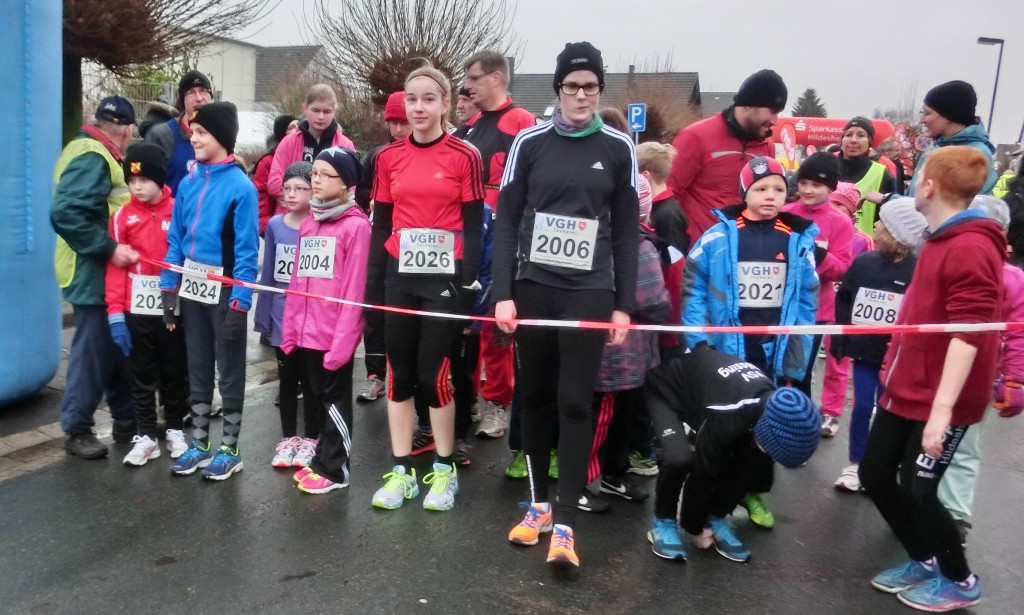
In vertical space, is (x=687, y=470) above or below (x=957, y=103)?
below

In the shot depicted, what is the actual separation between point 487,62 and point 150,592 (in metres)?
3.54

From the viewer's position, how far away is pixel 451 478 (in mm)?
4152

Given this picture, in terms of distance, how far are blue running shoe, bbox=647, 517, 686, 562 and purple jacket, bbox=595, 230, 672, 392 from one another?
2.20ft

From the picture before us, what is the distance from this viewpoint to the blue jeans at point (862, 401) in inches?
183

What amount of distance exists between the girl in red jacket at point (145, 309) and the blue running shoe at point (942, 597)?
12.4ft

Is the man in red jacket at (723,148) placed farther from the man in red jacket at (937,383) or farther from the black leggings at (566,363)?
the black leggings at (566,363)

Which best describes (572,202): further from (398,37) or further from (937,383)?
(398,37)

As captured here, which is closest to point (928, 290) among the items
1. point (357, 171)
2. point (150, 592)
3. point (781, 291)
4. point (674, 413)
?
point (781, 291)

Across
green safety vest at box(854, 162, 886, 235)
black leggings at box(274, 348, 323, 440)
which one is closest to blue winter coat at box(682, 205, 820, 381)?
black leggings at box(274, 348, 323, 440)

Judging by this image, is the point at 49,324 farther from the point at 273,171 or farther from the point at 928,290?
the point at 928,290

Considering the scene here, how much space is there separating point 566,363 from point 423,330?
83 cm

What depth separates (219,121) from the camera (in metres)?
4.37

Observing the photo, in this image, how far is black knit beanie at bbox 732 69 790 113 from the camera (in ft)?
14.6

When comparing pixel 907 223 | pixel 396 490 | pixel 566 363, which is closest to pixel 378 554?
pixel 396 490
